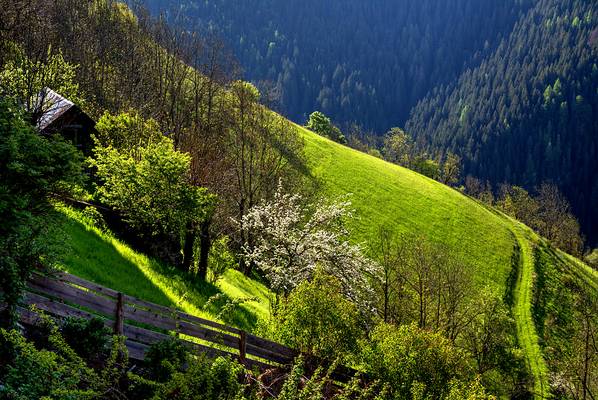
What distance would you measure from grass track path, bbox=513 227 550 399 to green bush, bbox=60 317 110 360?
50.9 metres

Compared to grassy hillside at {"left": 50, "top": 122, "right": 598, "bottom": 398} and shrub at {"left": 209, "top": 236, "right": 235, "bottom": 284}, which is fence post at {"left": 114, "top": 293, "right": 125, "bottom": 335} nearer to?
shrub at {"left": 209, "top": 236, "right": 235, "bottom": 284}

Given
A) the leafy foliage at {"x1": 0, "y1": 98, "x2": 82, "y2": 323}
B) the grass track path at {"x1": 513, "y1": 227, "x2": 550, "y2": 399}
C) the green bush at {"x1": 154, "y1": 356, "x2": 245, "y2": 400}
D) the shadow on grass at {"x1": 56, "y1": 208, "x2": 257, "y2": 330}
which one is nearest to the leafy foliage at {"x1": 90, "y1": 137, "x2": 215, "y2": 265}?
the shadow on grass at {"x1": 56, "y1": 208, "x2": 257, "y2": 330}

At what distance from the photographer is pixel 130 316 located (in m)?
16.6

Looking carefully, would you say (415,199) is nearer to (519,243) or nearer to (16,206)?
(519,243)

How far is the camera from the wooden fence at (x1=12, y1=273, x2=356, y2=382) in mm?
15234

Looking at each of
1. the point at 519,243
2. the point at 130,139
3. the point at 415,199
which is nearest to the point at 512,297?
the point at 519,243

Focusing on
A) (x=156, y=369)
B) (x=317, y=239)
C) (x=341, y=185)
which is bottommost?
(x=156, y=369)

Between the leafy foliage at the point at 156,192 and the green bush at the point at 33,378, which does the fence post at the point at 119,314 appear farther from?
the leafy foliage at the point at 156,192

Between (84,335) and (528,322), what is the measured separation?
60797 mm

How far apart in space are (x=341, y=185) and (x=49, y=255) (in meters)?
65.2

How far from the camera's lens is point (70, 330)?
14977 mm

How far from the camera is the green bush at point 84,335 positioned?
1498 centimetres

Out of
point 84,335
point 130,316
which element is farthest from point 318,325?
point 84,335

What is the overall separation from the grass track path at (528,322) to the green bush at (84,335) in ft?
167
